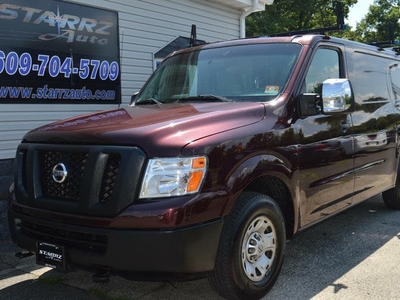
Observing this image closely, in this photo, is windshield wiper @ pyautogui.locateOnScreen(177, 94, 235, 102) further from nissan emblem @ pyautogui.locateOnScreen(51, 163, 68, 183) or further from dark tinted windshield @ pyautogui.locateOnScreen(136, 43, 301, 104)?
nissan emblem @ pyautogui.locateOnScreen(51, 163, 68, 183)

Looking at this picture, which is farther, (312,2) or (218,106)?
(312,2)

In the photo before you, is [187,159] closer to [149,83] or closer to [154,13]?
[149,83]

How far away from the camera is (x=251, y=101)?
3.57 meters

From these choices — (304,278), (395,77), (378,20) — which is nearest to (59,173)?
(304,278)

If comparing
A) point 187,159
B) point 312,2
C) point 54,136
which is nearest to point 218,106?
point 187,159

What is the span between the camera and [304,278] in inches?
146

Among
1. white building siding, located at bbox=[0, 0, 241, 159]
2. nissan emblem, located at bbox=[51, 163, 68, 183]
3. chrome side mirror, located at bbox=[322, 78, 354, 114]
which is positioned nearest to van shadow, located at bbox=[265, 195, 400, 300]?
chrome side mirror, located at bbox=[322, 78, 354, 114]

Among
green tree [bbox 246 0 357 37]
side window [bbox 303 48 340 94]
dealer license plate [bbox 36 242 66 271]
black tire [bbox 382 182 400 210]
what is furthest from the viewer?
green tree [bbox 246 0 357 37]

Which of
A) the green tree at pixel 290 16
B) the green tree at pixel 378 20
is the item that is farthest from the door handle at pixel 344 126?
the green tree at pixel 378 20

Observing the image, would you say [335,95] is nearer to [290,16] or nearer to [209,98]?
[209,98]

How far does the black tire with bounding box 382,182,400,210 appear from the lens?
589cm

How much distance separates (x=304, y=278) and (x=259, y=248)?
0.81 m

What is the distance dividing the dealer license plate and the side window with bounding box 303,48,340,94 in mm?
2399

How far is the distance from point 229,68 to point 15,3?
3174 millimetres
